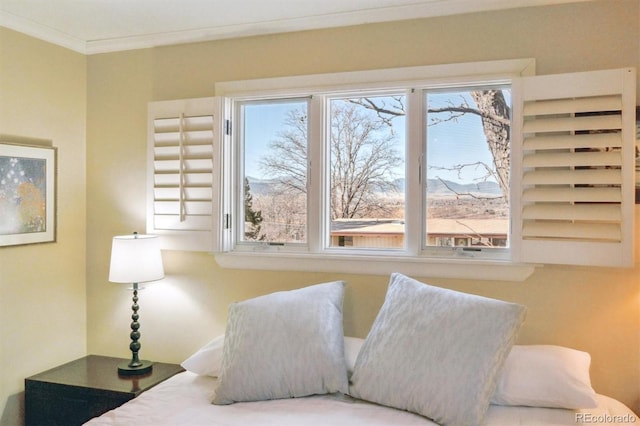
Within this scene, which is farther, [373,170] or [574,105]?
[373,170]

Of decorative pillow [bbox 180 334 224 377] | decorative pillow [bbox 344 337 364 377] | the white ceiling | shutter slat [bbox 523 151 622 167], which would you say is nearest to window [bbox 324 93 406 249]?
the white ceiling

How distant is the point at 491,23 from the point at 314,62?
36.4 inches

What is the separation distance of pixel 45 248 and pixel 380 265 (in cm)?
198

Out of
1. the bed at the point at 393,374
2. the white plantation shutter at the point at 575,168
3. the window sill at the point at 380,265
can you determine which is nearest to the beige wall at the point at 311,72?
the window sill at the point at 380,265

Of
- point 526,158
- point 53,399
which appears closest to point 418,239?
point 526,158

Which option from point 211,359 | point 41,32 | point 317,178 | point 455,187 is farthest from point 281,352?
point 41,32

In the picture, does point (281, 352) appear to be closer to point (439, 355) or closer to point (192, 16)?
point (439, 355)

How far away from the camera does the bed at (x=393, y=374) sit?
1.87m

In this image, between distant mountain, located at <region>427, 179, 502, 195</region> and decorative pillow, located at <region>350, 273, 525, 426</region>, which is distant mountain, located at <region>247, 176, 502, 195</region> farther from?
decorative pillow, located at <region>350, 273, 525, 426</region>

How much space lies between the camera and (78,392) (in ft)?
8.43

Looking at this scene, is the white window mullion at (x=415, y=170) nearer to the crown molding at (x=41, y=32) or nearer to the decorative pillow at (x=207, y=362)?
the decorative pillow at (x=207, y=362)

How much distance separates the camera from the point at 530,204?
2311mm

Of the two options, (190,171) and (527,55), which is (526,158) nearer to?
(527,55)

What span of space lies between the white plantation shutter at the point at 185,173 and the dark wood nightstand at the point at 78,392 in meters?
0.77
